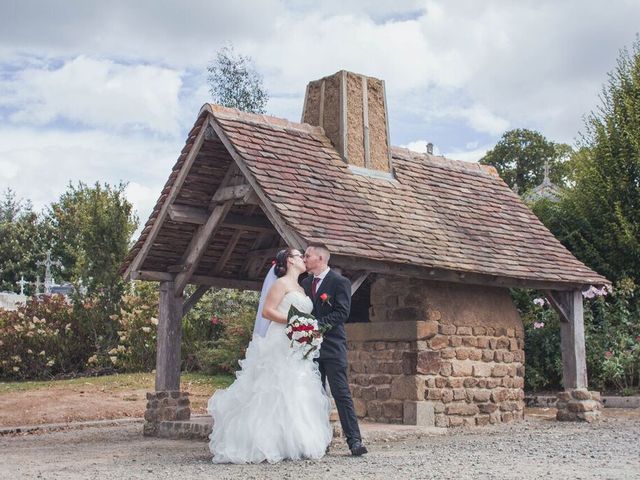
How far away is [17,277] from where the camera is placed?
41.2 meters

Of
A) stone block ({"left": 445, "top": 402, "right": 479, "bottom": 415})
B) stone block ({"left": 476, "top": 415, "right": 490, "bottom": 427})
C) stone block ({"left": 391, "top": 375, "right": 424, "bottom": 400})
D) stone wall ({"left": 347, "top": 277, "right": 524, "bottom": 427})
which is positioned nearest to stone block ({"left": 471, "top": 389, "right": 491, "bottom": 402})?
stone wall ({"left": 347, "top": 277, "right": 524, "bottom": 427})

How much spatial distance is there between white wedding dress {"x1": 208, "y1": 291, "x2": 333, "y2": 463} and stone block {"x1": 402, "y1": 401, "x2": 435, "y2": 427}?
3092 millimetres

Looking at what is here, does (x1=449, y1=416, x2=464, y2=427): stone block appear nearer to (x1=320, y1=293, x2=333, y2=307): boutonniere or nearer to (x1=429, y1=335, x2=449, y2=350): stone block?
(x1=429, y1=335, x2=449, y2=350): stone block

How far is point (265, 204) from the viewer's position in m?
10.3

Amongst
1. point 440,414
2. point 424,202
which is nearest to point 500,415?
point 440,414

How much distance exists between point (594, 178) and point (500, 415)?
741 cm

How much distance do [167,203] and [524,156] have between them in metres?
35.1

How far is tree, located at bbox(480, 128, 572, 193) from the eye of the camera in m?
43.6

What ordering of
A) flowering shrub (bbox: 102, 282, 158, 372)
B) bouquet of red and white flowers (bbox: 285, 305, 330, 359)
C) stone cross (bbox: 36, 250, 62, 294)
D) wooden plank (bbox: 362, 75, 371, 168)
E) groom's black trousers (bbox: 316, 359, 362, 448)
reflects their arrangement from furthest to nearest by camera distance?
stone cross (bbox: 36, 250, 62, 294) < flowering shrub (bbox: 102, 282, 158, 372) < wooden plank (bbox: 362, 75, 371, 168) < groom's black trousers (bbox: 316, 359, 362, 448) < bouquet of red and white flowers (bbox: 285, 305, 330, 359)

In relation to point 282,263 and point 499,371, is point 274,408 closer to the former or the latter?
point 282,263

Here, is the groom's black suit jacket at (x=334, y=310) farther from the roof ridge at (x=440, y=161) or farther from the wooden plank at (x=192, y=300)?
the roof ridge at (x=440, y=161)

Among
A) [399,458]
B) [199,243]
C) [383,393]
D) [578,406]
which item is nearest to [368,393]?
[383,393]

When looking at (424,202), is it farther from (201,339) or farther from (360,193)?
(201,339)

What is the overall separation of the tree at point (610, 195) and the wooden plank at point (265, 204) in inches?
358
